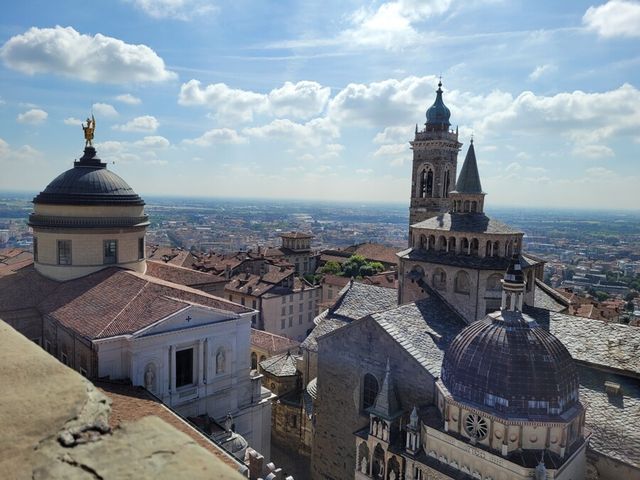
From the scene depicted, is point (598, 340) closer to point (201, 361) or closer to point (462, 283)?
point (462, 283)

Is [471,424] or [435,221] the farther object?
[435,221]

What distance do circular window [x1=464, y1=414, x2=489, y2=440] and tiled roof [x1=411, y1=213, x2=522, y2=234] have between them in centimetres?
1212

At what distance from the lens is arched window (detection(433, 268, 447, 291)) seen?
28.3 meters

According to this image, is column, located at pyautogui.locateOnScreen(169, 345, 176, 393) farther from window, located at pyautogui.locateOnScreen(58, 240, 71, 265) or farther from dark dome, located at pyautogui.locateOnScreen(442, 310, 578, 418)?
dark dome, located at pyautogui.locateOnScreen(442, 310, 578, 418)

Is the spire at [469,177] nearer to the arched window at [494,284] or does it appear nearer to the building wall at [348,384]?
the arched window at [494,284]

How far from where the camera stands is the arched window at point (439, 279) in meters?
28.3

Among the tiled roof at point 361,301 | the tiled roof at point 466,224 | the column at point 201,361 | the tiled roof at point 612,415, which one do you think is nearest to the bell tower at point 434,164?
the tiled roof at point 361,301

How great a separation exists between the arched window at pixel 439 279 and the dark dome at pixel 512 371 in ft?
27.6

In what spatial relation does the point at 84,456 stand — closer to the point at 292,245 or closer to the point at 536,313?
the point at 536,313

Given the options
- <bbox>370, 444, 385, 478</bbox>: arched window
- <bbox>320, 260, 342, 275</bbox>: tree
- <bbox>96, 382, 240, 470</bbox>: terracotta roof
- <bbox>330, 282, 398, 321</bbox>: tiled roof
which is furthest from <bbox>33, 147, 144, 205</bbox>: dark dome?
<bbox>320, 260, 342, 275</bbox>: tree

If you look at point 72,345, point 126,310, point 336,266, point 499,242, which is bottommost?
point 336,266

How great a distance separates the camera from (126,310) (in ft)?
68.3

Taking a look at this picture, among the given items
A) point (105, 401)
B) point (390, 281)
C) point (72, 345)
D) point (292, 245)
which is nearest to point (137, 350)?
point (72, 345)

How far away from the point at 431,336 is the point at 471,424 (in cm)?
593
